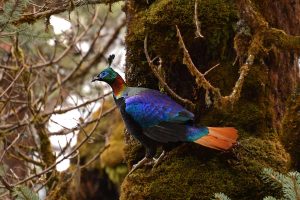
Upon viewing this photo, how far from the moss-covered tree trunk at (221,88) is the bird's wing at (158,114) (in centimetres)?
18

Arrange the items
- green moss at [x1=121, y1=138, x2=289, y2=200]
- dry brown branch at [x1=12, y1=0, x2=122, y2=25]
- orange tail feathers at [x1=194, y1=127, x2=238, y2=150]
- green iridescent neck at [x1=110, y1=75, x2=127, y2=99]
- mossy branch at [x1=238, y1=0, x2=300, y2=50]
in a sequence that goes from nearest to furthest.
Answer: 1. orange tail feathers at [x1=194, y1=127, x2=238, y2=150]
2. green moss at [x1=121, y1=138, x2=289, y2=200]
3. mossy branch at [x1=238, y1=0, x2=300, y2=50]
4. green iridescent neck at [x1=110, y1=75, x2=127, y2=99]
5. dry brown branch at [x1=12, y1=0, x2=122, y2=25]

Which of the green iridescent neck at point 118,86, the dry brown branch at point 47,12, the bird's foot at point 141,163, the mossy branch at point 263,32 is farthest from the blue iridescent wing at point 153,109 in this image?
the dry brown branch at point 47,12

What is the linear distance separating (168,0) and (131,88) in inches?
20.8

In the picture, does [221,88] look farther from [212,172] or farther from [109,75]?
[109,75]

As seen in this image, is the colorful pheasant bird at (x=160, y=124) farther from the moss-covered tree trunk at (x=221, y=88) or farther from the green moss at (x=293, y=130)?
the green moss at (x=293, y=130)

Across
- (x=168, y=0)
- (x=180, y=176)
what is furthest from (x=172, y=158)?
(x=168, y=0)

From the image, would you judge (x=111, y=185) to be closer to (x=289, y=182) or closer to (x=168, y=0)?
(x=168, y=0)

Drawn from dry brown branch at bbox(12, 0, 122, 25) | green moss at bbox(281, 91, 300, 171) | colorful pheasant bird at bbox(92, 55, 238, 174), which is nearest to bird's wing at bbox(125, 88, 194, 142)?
colorful pheasant bird at bbox(92, 55, 238, 174)

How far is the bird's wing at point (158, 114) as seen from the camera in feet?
9.81

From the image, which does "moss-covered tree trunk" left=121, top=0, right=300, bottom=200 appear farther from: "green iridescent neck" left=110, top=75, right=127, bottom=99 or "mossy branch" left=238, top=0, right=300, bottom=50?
"green iridescent neck" left=110, top=75, right=127, bottom=99

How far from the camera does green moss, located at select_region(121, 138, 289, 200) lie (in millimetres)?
2980

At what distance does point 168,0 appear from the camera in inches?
130

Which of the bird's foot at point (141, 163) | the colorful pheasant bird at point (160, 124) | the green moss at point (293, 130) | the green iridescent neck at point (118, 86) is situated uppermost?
the green iridescent neck at point (118, 86)

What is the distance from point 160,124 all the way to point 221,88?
0.45 meters
